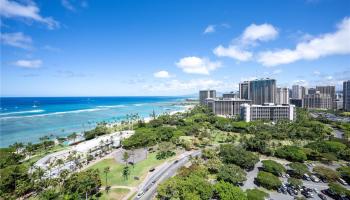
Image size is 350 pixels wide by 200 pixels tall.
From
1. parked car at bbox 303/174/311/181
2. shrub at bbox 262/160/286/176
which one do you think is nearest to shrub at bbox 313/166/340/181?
parked car at bbox 303/174/311/181

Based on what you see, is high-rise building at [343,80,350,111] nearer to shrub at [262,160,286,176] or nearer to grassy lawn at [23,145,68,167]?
shrub at [262,160,286,176]

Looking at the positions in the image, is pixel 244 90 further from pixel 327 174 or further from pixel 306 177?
pixel 327 174

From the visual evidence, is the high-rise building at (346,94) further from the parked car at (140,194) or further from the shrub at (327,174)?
the parked car at (140,194)

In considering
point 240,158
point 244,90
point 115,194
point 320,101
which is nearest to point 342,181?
point 240,158

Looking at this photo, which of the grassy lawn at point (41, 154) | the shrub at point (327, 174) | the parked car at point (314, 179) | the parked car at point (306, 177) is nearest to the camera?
the shrub at point (327, 174)

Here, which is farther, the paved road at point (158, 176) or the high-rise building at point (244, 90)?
the high-rise building at point (244, 90)

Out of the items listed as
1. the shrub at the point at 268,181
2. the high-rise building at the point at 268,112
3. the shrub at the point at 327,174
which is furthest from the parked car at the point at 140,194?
the high-rise building at the point at 268,112
